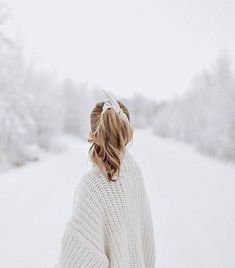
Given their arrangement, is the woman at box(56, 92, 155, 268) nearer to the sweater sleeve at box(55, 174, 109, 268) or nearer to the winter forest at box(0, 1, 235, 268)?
the sweater sleeve at box(55, 174, 109, 268)

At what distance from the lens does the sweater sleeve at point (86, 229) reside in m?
2.55

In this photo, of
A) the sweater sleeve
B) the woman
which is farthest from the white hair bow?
the sweater sleeve

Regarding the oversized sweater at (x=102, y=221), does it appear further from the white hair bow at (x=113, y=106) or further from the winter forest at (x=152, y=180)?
the winter forest at (x=152, y=180)

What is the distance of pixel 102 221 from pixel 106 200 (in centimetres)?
14

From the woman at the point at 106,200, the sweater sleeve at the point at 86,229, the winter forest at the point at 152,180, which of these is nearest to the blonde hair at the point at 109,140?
the woman at the point at 106,200

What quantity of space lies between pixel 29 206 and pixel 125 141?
5.99 metres

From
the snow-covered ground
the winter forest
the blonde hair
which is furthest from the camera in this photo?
the winter forest

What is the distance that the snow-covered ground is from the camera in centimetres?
521

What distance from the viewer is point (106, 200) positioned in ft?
8.42

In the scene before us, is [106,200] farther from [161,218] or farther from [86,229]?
[161,218]

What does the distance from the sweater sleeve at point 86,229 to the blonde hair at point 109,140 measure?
0.14 m

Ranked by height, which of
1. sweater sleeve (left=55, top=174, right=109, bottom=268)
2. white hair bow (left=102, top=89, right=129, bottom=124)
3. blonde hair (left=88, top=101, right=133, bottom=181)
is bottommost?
sweater sleeve (left=55, top=174, right=109, bottom=268)

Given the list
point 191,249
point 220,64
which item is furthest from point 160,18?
point 191,249

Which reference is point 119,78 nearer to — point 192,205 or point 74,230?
point 192,205
